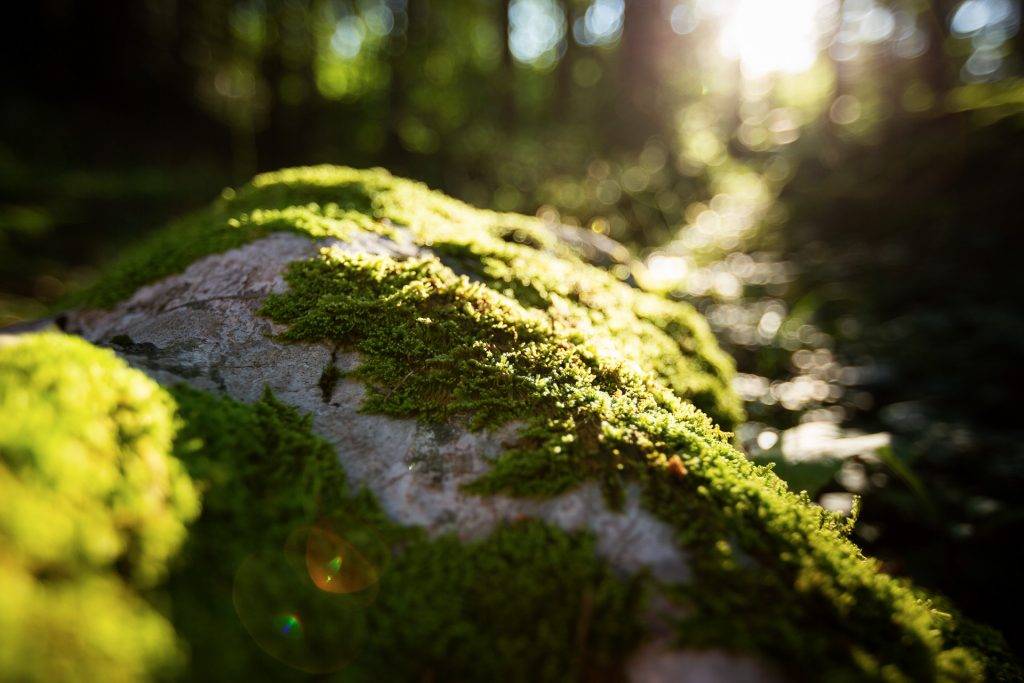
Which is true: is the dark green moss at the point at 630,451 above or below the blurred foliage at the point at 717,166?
below

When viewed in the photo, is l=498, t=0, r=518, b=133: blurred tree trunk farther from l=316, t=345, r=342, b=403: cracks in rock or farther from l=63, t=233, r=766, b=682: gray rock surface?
l=316, t=345, r=342, b=403: cracks in rock

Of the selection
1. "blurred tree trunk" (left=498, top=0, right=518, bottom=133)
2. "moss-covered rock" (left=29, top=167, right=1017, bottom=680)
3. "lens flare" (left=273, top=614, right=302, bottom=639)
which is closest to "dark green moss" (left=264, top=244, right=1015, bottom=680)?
"moss-covered rock" (left=29, top=167, right=1017, bottom=680)

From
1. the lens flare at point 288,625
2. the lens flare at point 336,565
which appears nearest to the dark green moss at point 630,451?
the lens flare at point 336,565

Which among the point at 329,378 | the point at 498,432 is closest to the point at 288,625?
the point at 498,432

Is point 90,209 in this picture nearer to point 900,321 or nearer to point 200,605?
point 200,605

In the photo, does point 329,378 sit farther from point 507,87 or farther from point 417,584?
point 507,87

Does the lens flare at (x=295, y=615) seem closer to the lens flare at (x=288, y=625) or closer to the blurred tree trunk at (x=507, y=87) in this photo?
the lens flare at (x=288, y=625)
